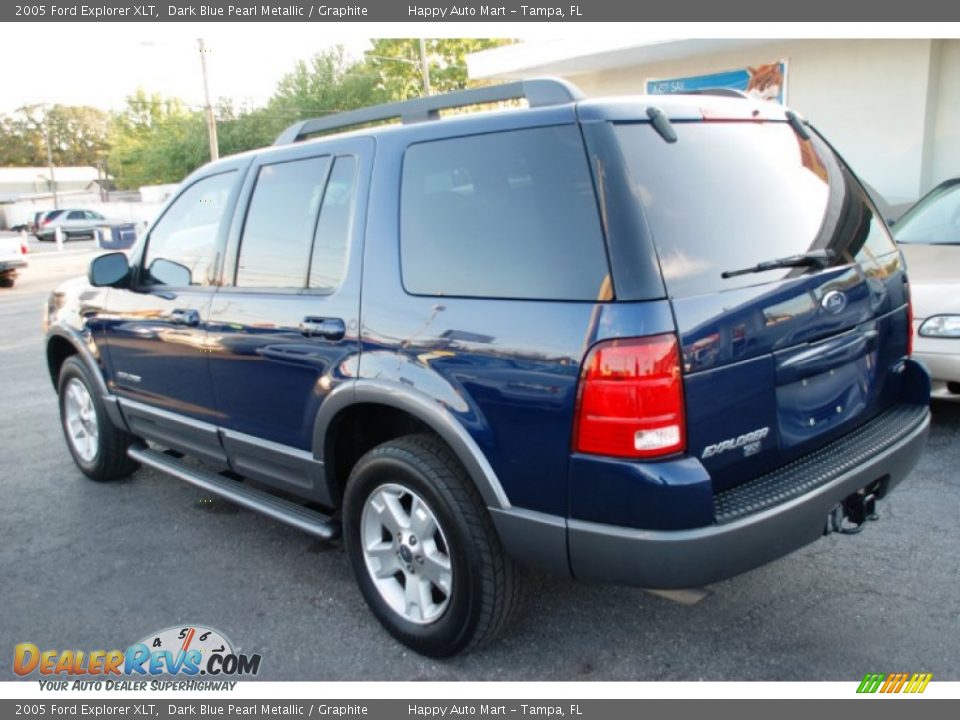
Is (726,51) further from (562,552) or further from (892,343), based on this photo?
(562,552)

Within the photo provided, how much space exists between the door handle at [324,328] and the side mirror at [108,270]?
165cm

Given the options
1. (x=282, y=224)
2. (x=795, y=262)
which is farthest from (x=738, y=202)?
(x=282, y=224)

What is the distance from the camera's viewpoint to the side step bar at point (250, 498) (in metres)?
3.38

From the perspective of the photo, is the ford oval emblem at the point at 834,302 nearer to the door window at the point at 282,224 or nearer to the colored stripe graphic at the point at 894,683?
Answer: the colored stripe graphic at the point at 894,683

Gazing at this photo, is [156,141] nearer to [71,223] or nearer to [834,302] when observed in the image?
[71,223]

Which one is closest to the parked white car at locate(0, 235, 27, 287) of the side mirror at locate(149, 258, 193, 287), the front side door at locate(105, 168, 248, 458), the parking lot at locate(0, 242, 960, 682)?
the parking lot at locate(0, 242, 960, 682)

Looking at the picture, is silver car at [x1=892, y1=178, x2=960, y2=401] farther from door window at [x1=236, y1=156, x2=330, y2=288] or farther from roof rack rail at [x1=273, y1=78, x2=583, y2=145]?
door window at [x1=236, y1=156, x2=330, y2=288]

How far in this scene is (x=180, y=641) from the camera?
3.24 m

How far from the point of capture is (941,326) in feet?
15.6

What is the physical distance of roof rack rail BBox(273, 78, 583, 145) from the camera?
2682 mm

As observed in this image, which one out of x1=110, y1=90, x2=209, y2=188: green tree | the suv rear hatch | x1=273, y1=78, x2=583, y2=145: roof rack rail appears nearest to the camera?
the suv rear hatch

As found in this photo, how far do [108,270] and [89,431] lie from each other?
4.44ft

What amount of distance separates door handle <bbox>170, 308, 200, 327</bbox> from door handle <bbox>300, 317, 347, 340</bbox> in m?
0.89
